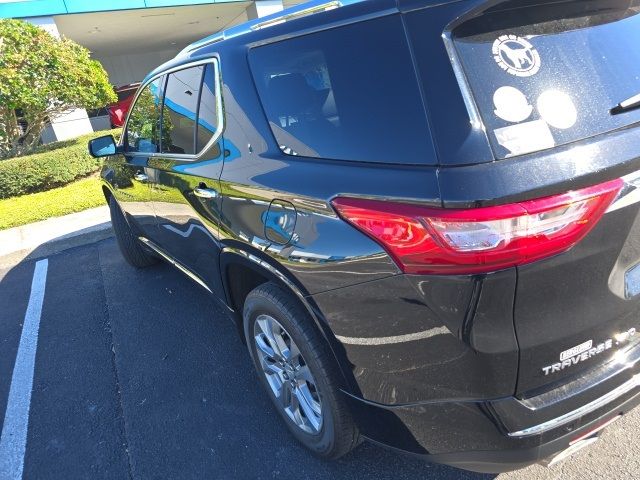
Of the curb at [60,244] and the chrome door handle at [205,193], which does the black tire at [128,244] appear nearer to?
the curb at [60,244]

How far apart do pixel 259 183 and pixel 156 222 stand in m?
1.68

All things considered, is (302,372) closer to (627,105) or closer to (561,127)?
(561,127)

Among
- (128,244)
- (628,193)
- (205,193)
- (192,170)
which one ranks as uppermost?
(192,170)

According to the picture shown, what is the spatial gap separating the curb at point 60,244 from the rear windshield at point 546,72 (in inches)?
221

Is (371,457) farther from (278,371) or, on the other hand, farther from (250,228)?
(250,228)

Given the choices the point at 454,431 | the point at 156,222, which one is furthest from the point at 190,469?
the point at 156,222

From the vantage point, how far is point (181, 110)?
2.88m

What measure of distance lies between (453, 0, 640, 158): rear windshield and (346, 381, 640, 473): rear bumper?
0.82 m

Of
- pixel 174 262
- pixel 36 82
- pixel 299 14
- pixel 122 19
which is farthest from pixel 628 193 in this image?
pixel 122 19

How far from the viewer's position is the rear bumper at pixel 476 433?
4.86 ft

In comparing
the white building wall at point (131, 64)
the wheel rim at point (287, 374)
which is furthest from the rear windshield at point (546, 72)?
the white building wall at point (131, 64)

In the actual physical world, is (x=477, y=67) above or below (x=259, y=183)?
above

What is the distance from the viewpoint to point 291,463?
228 centimetres

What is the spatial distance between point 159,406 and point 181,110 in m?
1.76
